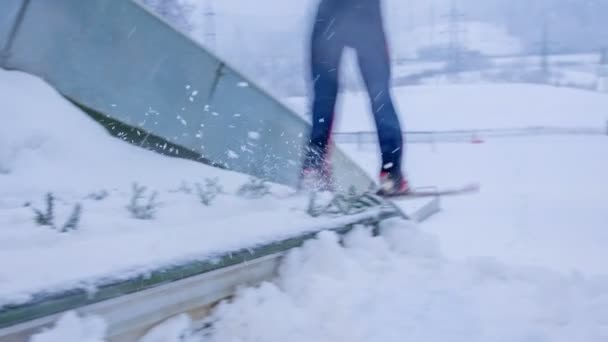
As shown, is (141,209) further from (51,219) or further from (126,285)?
(126,285)

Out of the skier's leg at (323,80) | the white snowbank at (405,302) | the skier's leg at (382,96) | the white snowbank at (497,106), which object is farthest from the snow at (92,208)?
the white snowbank at (497,106)

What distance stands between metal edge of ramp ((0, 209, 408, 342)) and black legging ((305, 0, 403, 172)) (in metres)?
2.29

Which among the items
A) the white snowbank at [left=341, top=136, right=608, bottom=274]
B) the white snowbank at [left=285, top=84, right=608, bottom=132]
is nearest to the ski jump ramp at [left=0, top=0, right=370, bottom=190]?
the white snowbank at [left=341, top=136, right=608, bottom=274]

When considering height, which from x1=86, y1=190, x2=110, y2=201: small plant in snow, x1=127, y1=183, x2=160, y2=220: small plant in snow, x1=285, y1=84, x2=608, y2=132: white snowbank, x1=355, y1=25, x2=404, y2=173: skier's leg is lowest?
x1=127, y1=183, x2=160, y2=220: small plant in snow

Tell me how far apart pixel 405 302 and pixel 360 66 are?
2883 mm

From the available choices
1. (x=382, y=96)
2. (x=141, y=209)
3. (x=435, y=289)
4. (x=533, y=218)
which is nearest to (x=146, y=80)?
(x=382, y=96)

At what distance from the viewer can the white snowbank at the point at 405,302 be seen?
6.43ft

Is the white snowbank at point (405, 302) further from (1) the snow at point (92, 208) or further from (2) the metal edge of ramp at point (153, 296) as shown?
(1) the snow at point (92, 208)

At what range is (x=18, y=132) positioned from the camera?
12.1 ft

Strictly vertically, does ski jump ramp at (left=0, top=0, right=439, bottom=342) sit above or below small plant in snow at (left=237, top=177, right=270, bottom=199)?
above

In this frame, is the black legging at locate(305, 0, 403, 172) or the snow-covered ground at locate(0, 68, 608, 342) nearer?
the snow-covered ground at locate(0, 68, 608, 342)

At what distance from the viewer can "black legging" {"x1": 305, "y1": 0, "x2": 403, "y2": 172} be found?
15.2 feet

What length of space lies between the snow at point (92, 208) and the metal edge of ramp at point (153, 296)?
0.03m

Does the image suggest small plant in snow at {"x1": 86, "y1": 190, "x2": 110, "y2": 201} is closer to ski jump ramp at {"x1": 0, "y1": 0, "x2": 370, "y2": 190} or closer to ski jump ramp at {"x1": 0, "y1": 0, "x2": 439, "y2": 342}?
ski jump ramp at {"x1": 0, "y1": 0, "x2": 439, "y2": 342}
